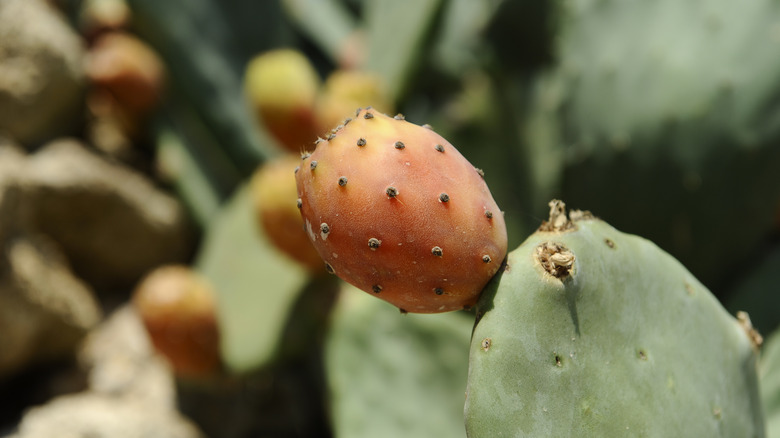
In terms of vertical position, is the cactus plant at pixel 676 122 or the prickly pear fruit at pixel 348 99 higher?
the prickly pear fruit at pixel 348 99

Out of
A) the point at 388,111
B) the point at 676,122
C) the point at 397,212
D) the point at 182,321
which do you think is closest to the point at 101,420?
the point at 182,321

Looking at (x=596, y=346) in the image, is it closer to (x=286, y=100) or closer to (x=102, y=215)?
(x=286, y=100)

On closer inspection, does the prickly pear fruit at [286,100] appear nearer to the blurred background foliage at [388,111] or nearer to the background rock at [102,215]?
the blurred background foliage at [388,111]

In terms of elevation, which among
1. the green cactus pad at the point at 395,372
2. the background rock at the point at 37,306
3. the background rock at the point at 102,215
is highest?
the background rock at the point at 102,215

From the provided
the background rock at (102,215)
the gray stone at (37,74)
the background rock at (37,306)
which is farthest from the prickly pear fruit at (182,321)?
the gray stone at (37,74)

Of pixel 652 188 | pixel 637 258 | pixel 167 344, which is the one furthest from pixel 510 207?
pixel 637 258

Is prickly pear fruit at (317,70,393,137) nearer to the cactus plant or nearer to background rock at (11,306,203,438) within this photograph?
the cactus plant
